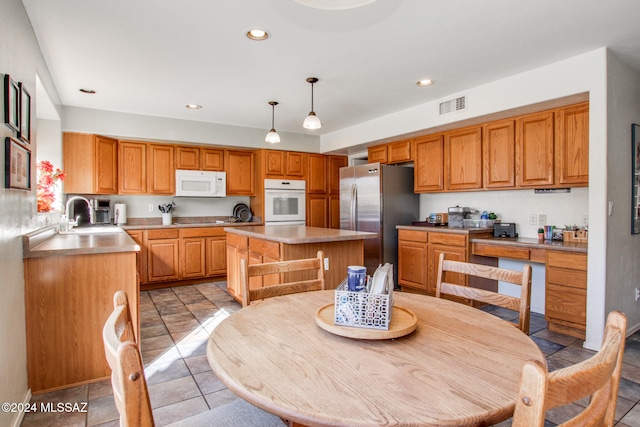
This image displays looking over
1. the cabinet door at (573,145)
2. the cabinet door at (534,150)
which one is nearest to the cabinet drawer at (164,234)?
the cabinet door at (534,150)

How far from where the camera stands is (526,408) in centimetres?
55

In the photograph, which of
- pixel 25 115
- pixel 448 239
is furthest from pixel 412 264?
pixel 25 115

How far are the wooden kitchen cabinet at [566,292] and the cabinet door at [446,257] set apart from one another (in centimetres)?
81

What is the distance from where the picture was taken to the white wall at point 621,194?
9.28 ft

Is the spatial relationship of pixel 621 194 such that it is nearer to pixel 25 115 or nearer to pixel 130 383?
pixel 130 383

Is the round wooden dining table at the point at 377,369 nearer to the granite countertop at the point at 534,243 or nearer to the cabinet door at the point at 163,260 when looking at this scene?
the granite countertop at the point at 534,243

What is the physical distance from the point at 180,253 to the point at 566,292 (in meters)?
4.48

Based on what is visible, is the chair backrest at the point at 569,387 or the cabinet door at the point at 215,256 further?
the cabinet door at the point at 215,256

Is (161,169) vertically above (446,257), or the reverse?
(161,169)

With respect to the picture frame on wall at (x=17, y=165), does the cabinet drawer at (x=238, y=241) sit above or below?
below

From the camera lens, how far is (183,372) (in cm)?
246

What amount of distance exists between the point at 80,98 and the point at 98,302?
2857 mm

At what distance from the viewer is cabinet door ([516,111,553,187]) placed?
A: 3.33 m

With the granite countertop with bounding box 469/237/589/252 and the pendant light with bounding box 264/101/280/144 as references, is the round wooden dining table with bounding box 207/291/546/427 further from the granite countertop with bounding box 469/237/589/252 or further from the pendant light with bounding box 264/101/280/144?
the pendant light with bounding box 264/101/280/144
